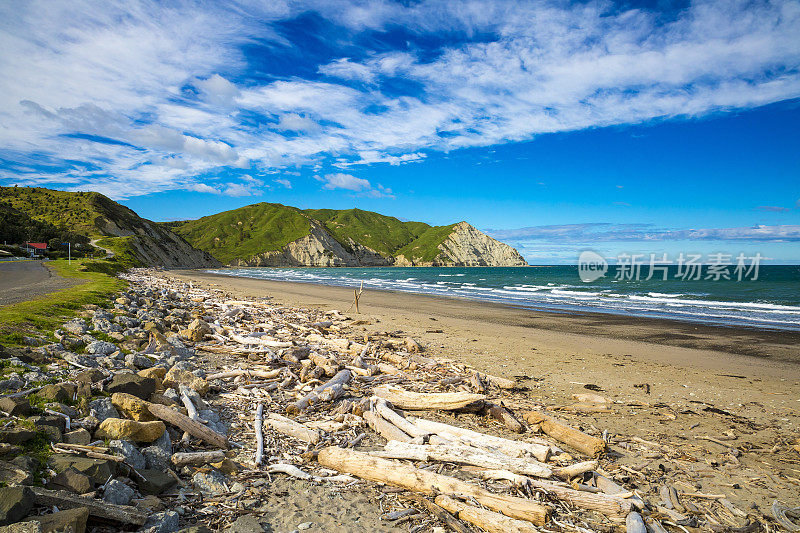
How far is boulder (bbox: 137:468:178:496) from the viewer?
400 cm

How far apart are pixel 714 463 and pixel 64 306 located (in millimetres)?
16190

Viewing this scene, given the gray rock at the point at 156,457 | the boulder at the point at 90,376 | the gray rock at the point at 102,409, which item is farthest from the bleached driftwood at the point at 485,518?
the boulder at the point at 90,376

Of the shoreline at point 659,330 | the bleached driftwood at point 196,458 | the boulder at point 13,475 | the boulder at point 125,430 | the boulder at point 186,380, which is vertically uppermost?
the boulder at point 13,475

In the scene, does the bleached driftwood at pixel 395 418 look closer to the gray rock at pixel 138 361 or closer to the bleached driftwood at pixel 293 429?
the bleached driftwood at pixel 293 429

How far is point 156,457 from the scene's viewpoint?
14.7ft

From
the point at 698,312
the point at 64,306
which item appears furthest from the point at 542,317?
the point at 64,306

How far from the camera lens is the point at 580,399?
8523 millimetres

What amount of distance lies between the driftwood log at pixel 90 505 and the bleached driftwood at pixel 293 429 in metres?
2.53

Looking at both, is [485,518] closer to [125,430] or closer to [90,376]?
[125,430]

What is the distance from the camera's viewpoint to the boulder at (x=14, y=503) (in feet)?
9.12

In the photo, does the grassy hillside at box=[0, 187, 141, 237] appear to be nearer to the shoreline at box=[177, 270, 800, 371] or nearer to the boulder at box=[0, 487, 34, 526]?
the shoreline at box=[177, 270, 800, 371]

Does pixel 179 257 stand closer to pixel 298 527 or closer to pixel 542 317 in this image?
pixel 542 317

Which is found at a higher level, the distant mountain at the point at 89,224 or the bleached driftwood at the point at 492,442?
the distant mountain at the point at 89,224

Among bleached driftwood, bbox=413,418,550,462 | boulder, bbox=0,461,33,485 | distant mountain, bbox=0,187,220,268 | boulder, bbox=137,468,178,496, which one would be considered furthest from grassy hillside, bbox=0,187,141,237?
bleached driftwood, bbox=413,418,550,462
